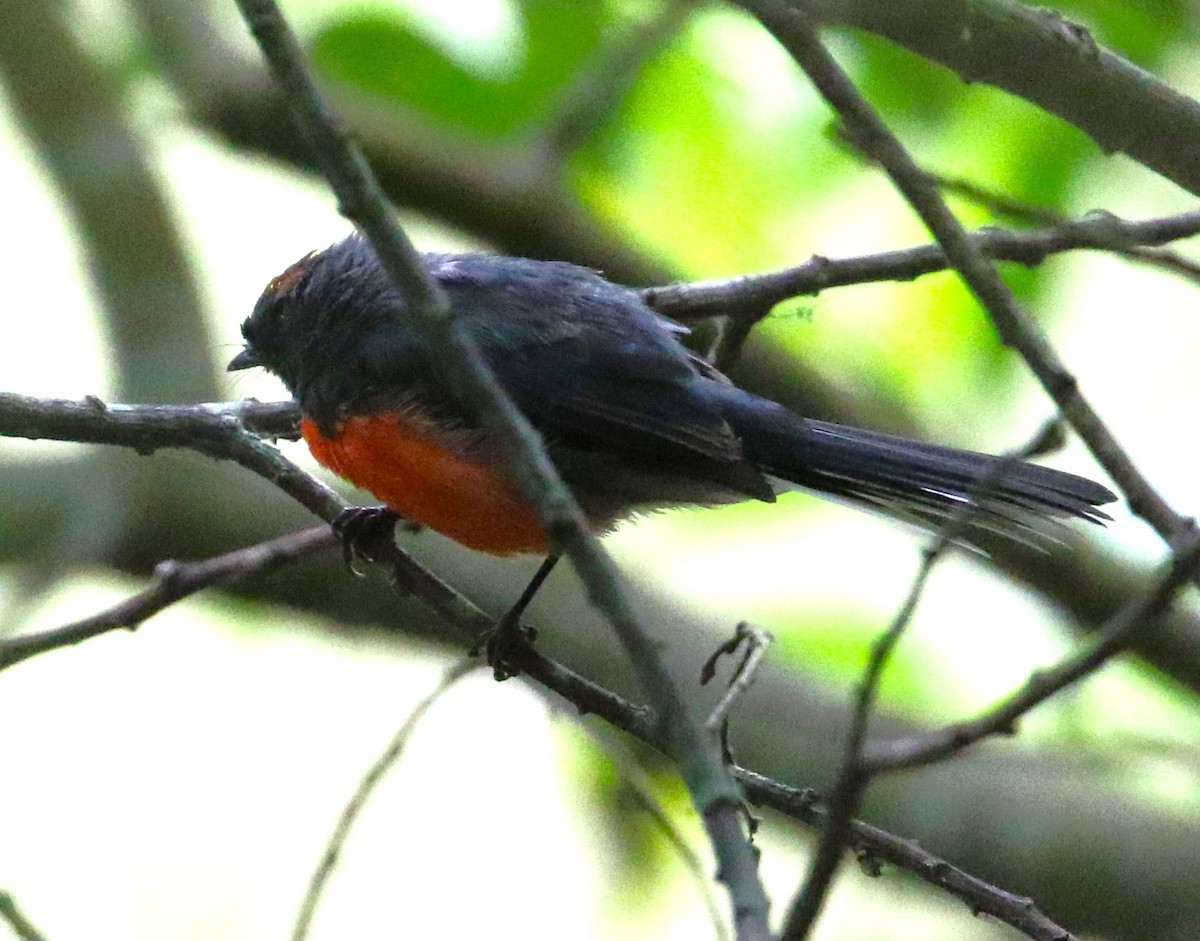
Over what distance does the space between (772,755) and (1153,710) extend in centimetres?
177

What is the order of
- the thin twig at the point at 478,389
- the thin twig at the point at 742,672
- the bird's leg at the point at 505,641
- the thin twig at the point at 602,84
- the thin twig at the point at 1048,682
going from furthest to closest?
1. the thin twig at the point at 602,84
2. the bird's leg at the point at 505,641
3. the thin twig at the point at 742,672
4. the thin twig at the point at 478,389
5. the thin twig at the point at 1048,682

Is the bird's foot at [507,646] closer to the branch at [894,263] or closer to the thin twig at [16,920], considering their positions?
the branch at [894,263]

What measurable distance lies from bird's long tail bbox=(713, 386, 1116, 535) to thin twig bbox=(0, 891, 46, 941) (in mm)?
2070

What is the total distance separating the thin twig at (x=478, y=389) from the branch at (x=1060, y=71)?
128 cm

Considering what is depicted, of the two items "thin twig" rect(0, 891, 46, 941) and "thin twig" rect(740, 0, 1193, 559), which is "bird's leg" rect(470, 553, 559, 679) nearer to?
"thin twig" rect(0, 891, 46, 941)

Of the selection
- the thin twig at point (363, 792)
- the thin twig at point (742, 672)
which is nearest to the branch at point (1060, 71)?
the thin twig at point (742, 672)

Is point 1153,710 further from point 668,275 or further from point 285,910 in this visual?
point 285,910

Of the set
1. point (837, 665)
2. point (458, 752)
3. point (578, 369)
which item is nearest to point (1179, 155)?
point (578, 369)

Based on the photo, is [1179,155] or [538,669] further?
[538,669]

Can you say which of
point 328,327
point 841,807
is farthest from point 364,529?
point 841,807

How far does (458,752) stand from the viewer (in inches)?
269

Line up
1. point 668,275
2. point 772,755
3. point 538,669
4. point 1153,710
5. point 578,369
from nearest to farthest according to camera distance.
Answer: point 538,669 < point 578,369 < point 772,755 < point 668,275 < point 1153,710

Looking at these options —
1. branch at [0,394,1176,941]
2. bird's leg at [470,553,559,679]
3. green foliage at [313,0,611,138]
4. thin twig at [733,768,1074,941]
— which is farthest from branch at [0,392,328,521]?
green foliage at [313,0,611,138]

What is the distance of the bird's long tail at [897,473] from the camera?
11.0ft
